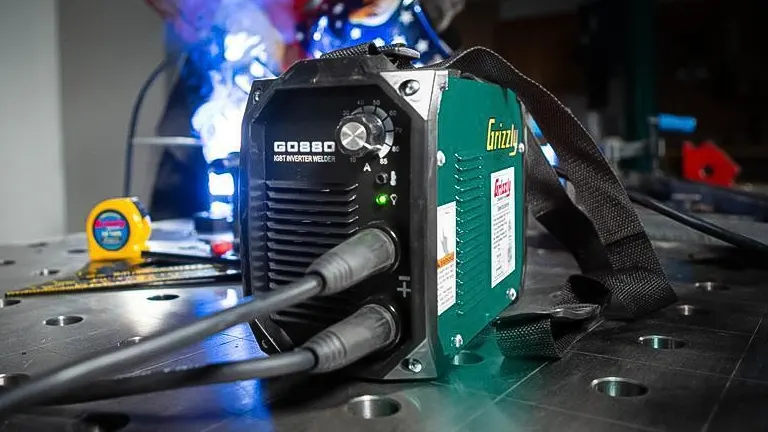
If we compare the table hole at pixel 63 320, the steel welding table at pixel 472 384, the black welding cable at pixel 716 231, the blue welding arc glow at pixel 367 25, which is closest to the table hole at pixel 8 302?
the steel welding table at pixel 472 384

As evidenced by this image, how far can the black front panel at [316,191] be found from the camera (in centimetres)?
54

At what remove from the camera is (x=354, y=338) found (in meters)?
0.51

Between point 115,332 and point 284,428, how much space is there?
0.31 m

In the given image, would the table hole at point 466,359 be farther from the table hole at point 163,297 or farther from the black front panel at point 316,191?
the table hole at point 163,297

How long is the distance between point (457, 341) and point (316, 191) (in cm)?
17

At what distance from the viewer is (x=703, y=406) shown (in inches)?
19.4

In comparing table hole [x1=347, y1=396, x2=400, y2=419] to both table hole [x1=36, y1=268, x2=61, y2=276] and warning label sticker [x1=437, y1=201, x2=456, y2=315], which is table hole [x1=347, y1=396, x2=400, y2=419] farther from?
table hole [x1=36, y1=268, x2=61, y2=276]

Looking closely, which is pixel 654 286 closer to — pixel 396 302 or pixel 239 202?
pixel 396 302

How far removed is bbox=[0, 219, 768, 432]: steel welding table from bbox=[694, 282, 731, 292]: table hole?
0.03m

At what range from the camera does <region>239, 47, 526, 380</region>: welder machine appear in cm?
53

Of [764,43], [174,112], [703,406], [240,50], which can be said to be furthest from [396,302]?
[764,43]

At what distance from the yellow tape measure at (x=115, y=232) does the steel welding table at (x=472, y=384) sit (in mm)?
259

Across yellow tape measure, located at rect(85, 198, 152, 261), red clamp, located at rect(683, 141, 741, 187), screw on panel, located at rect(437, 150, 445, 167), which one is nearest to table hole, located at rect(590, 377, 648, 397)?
screw on panel, located at rect(437, 150, 445, 167)

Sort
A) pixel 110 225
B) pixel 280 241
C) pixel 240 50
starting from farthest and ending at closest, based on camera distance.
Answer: pixel 240 50
pixel 110 225
pixel 280 241
